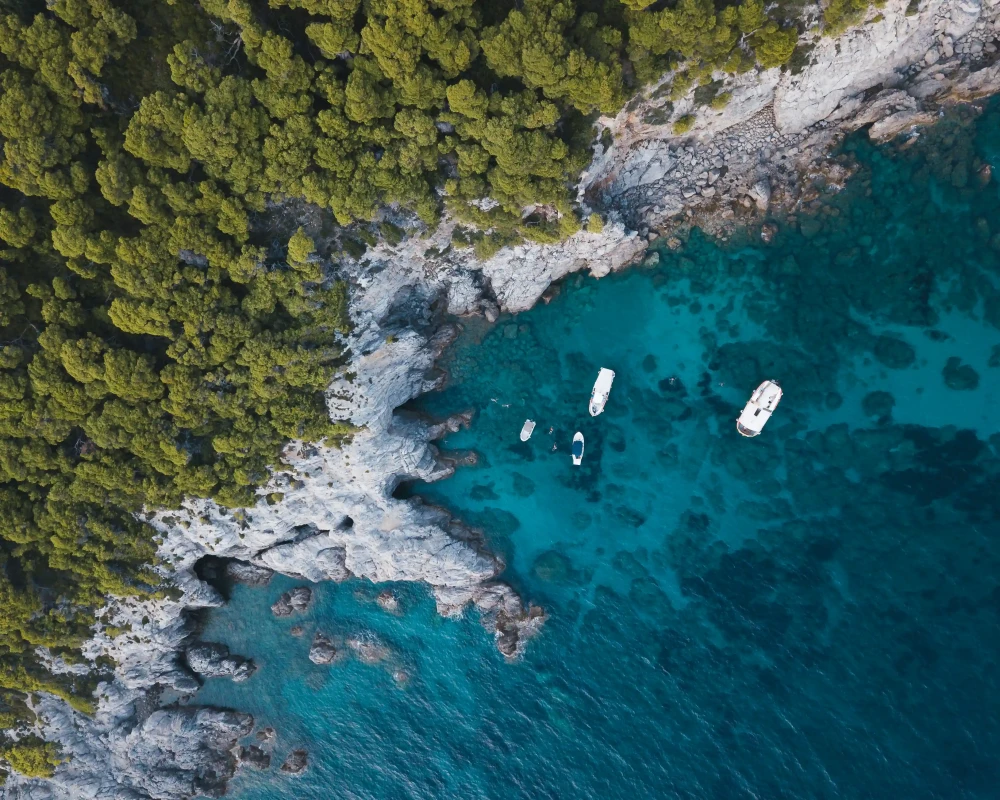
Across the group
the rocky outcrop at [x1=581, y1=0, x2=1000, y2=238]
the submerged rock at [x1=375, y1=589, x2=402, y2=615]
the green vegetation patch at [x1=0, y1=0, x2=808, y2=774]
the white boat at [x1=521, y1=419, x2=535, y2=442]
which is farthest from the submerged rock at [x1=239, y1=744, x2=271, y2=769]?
the rocky outcrop at [x1=581, y1=0, x2=1000, y2=238]

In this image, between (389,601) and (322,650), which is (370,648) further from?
(389,601)

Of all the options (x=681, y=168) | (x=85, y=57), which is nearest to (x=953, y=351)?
(x=681, y=168)

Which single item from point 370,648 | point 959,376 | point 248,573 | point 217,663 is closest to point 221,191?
point 248,573

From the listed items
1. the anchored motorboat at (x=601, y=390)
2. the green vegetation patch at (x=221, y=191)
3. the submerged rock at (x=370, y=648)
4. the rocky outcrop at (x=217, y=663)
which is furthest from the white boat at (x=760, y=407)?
the rocky outcrop at (x=217, y=663)

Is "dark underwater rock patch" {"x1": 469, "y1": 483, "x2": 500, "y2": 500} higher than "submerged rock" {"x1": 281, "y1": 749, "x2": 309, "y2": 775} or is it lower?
higher

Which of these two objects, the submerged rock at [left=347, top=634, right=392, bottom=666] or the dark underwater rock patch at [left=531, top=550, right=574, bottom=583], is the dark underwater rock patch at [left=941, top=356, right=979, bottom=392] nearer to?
the dark underwater rock patch at [left=531, top=550, right=574, bottom=583]

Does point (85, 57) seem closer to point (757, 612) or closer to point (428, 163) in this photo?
Answer: point (428, 163)
